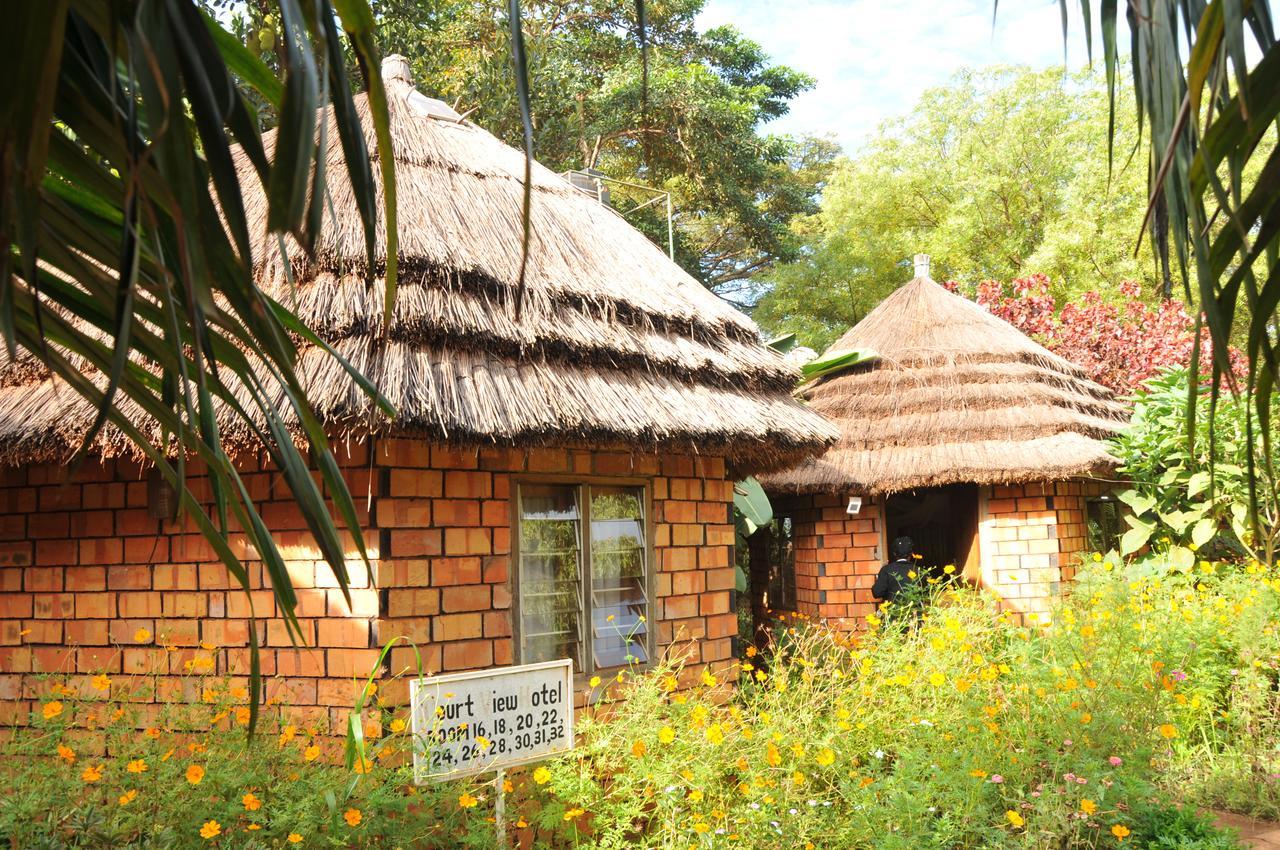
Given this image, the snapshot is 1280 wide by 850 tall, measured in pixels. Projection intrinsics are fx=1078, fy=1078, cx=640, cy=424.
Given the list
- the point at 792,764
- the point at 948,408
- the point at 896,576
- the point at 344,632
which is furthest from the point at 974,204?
the point at 344,632

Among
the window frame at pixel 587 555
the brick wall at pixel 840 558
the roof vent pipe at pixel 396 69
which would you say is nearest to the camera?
the window frame at pixel 587 555

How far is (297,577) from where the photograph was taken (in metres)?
5.21

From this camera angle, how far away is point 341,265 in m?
5.20

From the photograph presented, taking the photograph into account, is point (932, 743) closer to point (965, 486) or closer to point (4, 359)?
point (4, 359)

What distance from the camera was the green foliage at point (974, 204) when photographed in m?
20.0

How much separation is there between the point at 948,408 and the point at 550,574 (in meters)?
6.63

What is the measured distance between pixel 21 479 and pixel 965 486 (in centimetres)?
913

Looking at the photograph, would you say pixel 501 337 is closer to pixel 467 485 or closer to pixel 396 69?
pixel 467 485

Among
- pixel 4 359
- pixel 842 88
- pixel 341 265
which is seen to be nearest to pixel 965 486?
pixel 341 265

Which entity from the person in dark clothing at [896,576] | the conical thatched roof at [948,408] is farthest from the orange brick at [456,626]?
→ the conical thatched roof at [948,408]

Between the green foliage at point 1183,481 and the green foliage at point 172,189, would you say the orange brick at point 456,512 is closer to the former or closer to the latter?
the green foliage at point 172,189

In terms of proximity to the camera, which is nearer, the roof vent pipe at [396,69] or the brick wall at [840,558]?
the roof vent pipe at [396,69]

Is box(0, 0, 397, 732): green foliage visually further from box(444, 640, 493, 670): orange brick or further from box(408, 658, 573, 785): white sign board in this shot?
box(444, 640, 493, 670): orange brick

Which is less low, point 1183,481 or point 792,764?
point 1183,481
